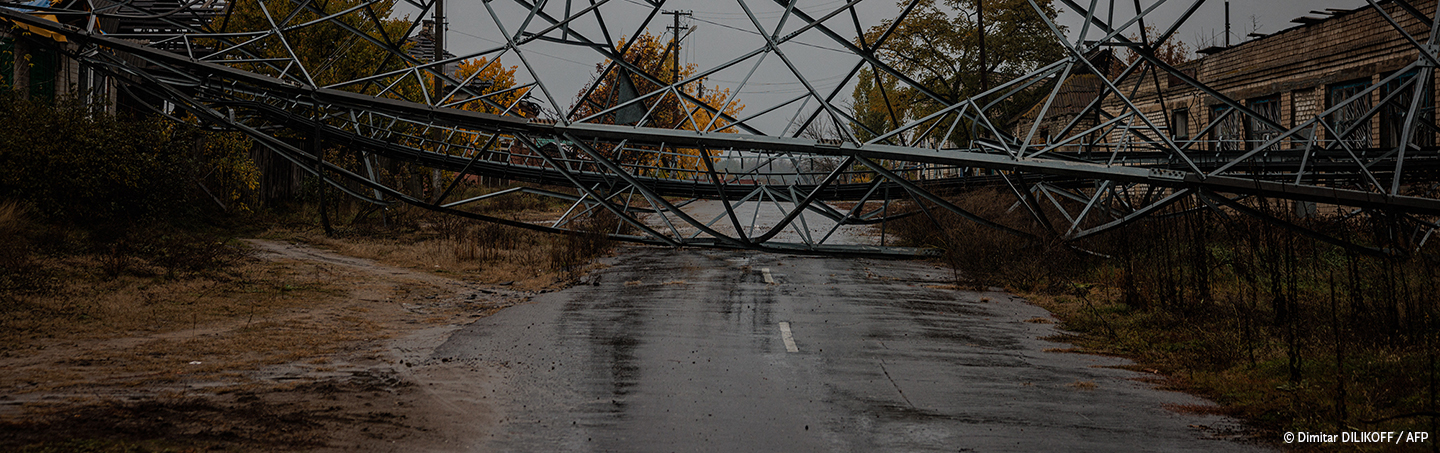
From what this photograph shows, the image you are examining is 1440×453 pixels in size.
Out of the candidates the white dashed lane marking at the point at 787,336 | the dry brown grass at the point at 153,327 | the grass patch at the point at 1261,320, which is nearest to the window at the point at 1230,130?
the grass patch at the point at 1261,320

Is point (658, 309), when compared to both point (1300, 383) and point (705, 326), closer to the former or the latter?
point (705, 326)

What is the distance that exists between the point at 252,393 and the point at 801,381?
15.0 feet

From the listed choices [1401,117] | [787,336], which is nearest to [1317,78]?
[1401,117]

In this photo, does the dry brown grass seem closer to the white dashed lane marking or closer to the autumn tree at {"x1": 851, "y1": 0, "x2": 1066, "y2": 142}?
the white dashed lane marking

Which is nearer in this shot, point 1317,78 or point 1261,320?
point 1261,320

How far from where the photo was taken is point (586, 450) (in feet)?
19.5

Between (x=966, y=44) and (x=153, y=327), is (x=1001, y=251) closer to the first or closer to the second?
(x=153, y=327)

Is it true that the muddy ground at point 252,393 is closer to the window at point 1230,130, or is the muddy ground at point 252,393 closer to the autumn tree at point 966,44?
the window at point 1230,130

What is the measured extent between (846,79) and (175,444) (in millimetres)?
10207

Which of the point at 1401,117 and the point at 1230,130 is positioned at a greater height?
the point at 1230,130

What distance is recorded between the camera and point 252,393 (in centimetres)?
726

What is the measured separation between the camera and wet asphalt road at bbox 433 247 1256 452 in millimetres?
6352

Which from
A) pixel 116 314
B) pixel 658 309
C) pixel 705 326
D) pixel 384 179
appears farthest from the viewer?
pixel 384 179

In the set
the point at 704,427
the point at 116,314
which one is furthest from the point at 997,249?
the point at 116,314
